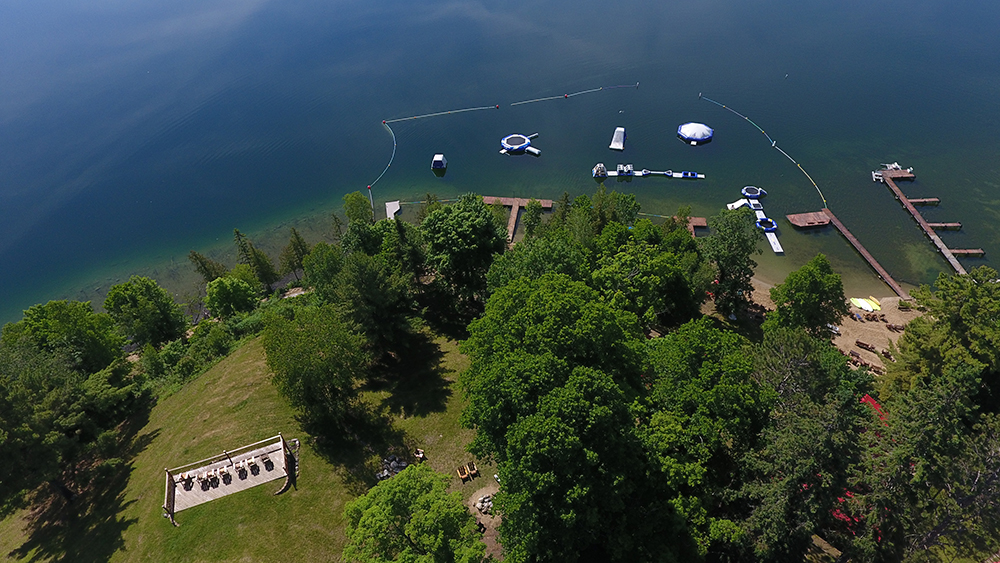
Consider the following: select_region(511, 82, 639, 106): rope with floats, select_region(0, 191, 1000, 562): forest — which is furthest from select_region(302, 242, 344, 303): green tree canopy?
select_region(511, 82, 639, 106): rope with floats

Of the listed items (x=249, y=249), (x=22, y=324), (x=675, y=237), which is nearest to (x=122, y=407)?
(x=22, y=324)

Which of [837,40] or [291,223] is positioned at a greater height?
[837,40]

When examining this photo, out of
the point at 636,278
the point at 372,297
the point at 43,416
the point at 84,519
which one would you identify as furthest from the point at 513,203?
the point at 84,519

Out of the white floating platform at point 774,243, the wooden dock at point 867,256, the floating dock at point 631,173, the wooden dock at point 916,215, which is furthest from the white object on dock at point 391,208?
the wooden dock at point 916,215

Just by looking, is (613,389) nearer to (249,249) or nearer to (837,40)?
(249,249)

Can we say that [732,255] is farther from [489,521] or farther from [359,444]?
[359,444]
